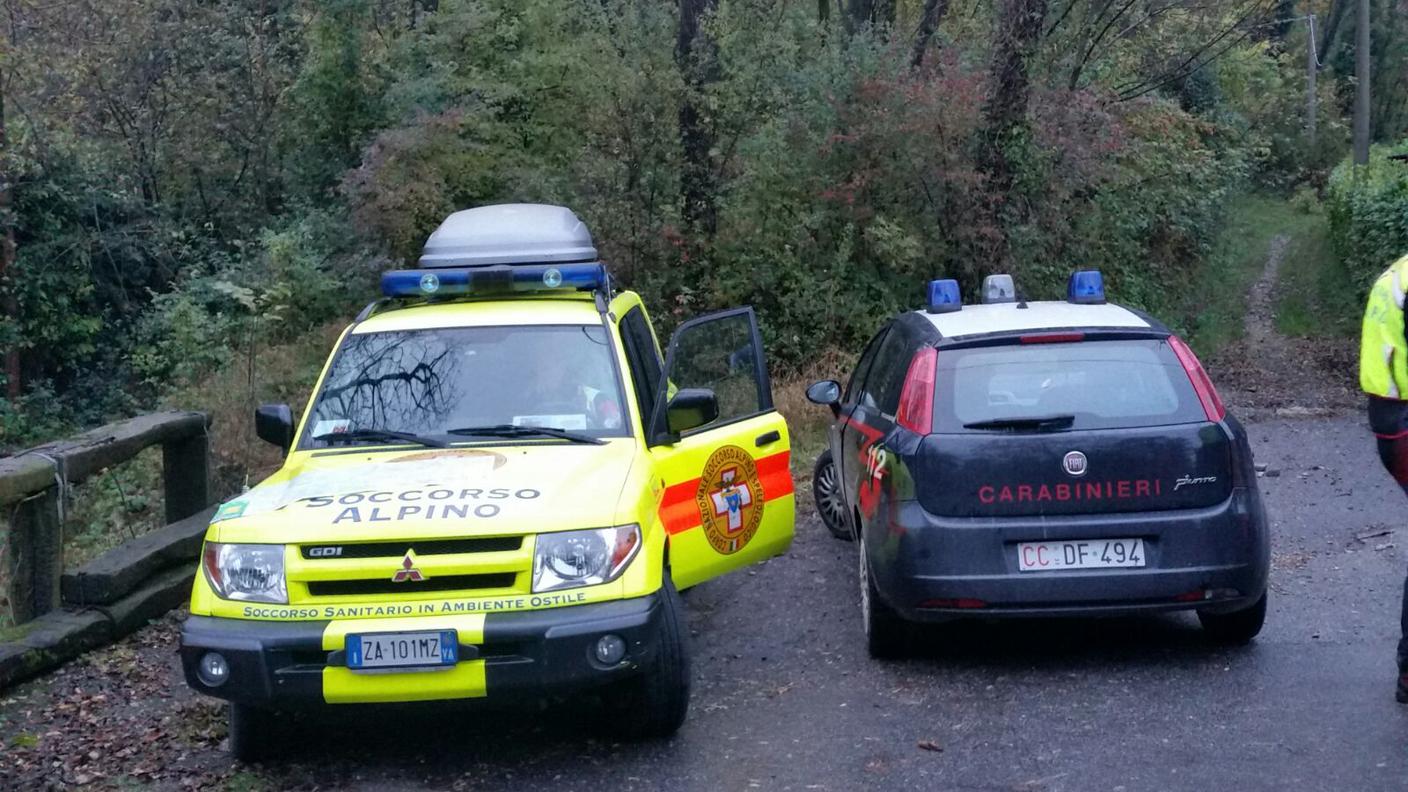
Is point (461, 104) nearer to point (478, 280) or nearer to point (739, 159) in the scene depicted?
point (739, 159)

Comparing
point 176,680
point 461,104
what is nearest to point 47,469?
point 176,680

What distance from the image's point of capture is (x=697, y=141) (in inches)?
695

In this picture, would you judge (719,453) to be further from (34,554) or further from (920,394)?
(34,554)

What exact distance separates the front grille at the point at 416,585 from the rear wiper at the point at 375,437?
103 centimetres

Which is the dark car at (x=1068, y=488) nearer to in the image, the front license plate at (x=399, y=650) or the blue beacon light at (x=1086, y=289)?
the blue beacon light at (x=1086, y=289)

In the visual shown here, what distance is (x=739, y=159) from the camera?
17844mm

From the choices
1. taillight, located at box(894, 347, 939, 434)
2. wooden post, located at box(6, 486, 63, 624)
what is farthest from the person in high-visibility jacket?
wooden post, located at box(6, 486, 63, 624)

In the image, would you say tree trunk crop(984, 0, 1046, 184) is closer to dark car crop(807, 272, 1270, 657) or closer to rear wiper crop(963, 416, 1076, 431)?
dark car crop(807, 272, 1270, 657)

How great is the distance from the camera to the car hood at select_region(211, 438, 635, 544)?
5.52 m

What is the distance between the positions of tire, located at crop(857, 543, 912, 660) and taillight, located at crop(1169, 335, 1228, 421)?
1.70m

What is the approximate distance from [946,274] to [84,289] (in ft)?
40.2

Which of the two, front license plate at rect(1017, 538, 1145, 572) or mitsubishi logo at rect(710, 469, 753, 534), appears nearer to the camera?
front license plate at rect(1017, 538, 1145, 572)

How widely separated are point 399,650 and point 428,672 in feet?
0.44

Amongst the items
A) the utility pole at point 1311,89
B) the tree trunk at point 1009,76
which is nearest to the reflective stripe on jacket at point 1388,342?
the tree trunk at point 1009,76
